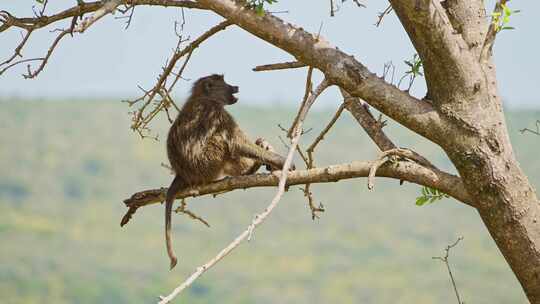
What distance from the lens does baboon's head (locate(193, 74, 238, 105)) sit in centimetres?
841

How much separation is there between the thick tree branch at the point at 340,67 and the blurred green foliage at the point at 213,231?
194 ft

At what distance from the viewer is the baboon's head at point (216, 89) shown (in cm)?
841

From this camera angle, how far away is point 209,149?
7.54m

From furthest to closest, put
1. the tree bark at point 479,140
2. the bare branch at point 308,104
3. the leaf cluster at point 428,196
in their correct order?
the leaf cluster at point 428,196
the tree bark at point 479,140
the bare branch at point 308,104

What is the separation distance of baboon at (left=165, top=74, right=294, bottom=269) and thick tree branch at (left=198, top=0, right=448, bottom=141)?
9.22ft

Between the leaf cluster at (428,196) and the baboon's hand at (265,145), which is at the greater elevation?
the baboon's hand at (265,145)

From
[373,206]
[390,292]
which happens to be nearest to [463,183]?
[390,292]

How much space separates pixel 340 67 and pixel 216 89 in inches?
163

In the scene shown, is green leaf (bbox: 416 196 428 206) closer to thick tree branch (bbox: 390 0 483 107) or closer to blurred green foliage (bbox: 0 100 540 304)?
thick tree branch (bbox: 390 0 483 107)

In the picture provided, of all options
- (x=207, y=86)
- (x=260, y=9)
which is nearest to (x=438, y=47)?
(x=260, y=9)

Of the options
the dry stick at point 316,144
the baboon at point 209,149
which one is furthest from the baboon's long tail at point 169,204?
the dry stick at point 316,144

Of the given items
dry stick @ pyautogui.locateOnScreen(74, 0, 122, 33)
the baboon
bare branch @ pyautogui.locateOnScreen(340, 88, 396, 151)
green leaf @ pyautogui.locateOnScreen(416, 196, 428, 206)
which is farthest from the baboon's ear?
dry stick @ pyautogui.locateOnScreen(74, 0, 122, 33)

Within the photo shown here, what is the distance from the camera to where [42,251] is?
76.4 metres

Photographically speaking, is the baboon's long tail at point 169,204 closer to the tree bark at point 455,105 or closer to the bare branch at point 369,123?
the bare branch at point 369,123
